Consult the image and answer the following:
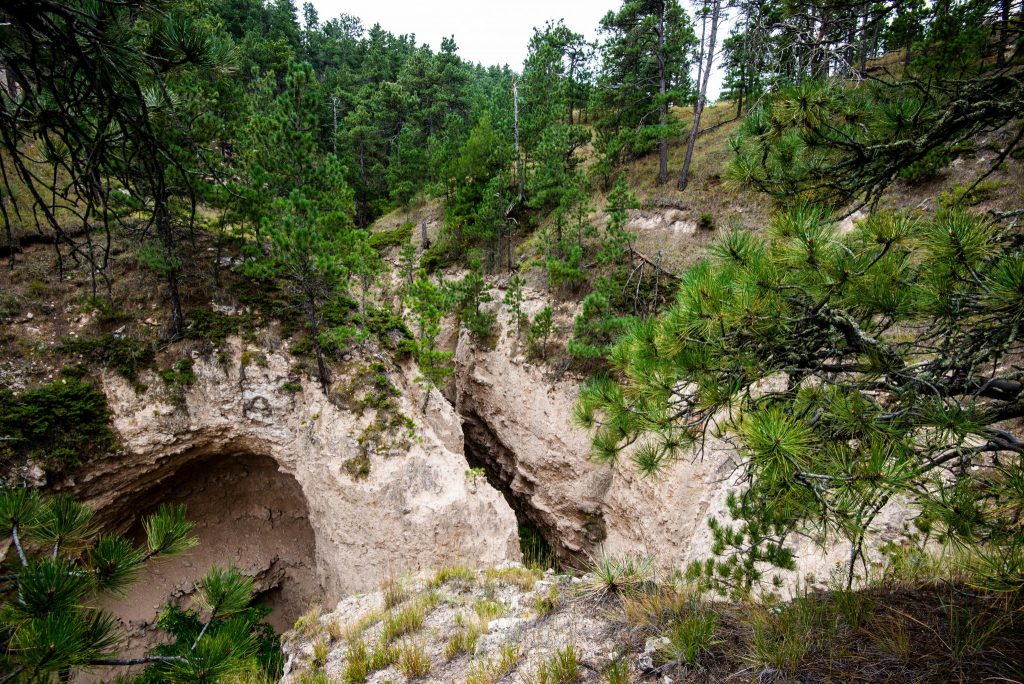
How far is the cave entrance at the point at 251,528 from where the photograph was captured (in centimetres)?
946

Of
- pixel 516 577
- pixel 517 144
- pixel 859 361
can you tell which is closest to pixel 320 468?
pixel 516 577

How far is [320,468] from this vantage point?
28.4 ft

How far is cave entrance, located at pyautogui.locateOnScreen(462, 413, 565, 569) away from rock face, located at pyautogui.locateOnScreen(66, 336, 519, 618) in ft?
11.4

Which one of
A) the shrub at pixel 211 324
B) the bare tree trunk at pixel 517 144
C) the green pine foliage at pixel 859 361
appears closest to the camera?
the green pine foliage at pixel 859 361

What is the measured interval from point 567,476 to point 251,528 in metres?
8.41

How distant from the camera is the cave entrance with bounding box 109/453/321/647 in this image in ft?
31.0

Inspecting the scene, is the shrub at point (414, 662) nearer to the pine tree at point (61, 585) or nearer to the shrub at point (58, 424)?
the pine tree at point (61, 585)

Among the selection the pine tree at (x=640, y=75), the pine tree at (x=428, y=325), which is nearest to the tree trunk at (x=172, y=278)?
the pine tree at (x=428, y=325)

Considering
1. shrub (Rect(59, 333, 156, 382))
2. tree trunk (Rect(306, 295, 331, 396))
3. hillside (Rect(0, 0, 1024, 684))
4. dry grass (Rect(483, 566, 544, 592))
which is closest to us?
hillside (Rect(0, 0, 1024, 684))

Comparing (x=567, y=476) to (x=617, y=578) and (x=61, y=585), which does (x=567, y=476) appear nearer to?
(x=617, y=578)

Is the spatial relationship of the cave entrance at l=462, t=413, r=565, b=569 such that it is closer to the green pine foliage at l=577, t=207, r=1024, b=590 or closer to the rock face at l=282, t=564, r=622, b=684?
the rock face at l=282, t=564, r=622, b=684

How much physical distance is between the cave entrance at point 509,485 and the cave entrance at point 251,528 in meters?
5.09

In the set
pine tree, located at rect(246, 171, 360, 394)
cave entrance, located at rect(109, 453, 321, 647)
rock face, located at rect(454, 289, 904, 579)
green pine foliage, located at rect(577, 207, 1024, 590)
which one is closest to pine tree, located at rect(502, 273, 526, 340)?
rock face, located at rect(454, 289, 904, 579)

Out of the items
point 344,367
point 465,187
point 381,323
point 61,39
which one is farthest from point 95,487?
point 465,187
